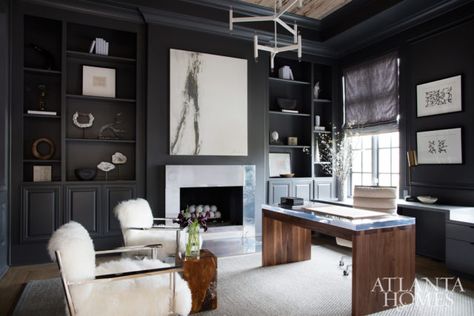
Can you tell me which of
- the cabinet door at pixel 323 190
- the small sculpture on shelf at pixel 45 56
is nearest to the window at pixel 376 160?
the cabinet door at pixel 323 190

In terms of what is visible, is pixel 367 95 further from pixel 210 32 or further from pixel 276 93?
pixel 210 32

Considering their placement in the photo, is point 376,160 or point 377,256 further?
point 376,160

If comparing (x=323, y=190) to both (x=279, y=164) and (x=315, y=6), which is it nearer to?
(x=279, y=164)

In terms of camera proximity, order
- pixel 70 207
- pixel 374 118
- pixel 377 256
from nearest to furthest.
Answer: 1. pixel 377 256
2. pixel 70 207
3. pixel 374 118

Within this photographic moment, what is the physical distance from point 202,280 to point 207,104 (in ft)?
9.04

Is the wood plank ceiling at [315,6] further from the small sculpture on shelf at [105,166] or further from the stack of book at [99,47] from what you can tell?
the small sculpture on shelf at [105,166]

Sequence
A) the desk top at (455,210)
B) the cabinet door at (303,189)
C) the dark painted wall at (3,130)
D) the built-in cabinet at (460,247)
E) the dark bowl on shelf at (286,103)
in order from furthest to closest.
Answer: the dark bowl on shelf at (286,103) → the cabinet door at (303,189) → the dark painted wall at (3,130) → the desk top at (455,210) → the built-in cabinet at (460,247)

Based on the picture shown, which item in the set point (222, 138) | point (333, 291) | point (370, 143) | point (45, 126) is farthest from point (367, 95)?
point (45, 126)

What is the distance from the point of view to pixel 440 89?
13.7ft

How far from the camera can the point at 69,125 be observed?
4.31m

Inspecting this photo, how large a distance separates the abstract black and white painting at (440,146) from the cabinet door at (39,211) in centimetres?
467

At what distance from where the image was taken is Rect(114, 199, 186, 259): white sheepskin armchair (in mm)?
3154

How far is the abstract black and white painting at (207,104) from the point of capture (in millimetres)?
4539

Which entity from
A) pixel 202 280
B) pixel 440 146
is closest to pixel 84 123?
pixel 202 280
